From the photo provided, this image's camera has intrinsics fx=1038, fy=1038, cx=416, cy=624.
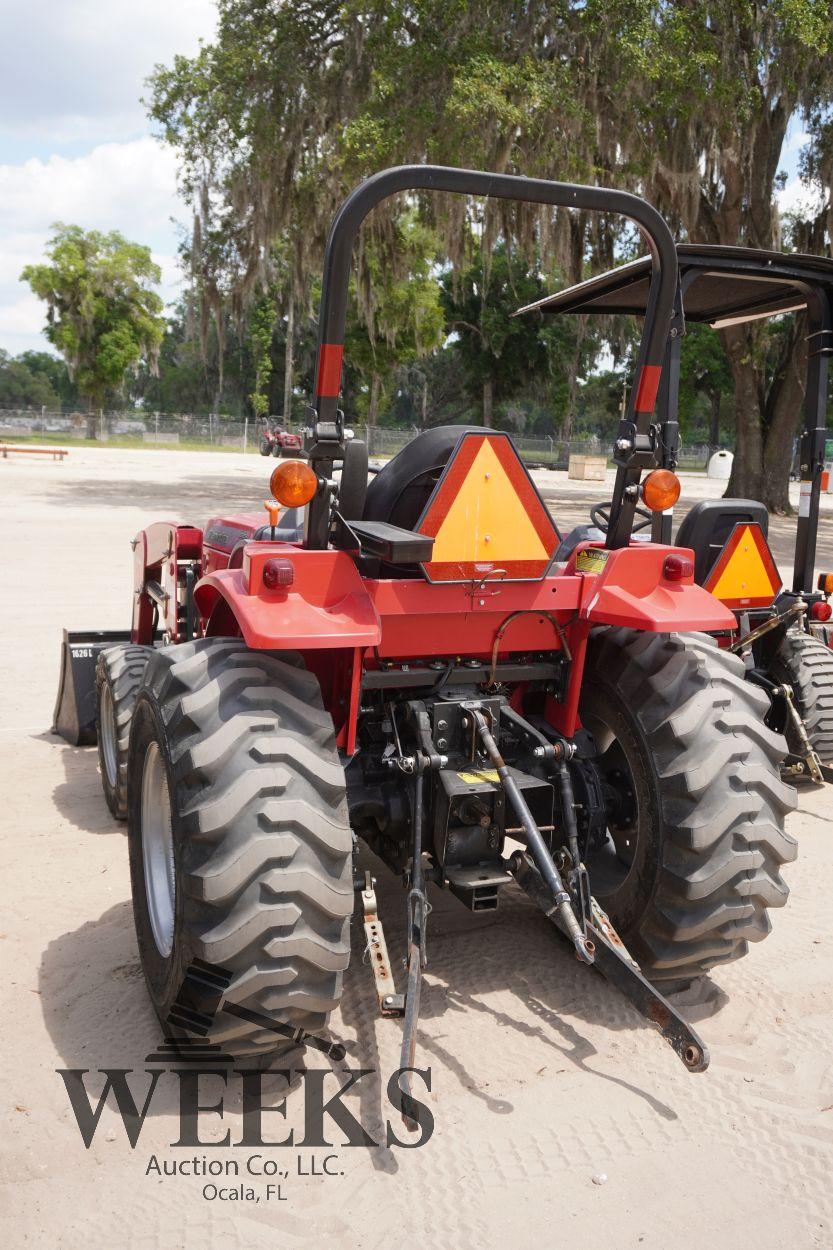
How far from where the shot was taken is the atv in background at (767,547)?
5.45 meters

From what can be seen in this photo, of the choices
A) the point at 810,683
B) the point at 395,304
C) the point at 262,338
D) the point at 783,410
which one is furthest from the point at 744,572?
the point at 262,338

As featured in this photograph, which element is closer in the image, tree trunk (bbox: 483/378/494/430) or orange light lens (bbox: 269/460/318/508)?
orange light lens (bbox: 269/460/318/508)

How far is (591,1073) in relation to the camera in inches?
119

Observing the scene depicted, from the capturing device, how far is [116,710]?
4.79m

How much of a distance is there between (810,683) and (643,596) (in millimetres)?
2793

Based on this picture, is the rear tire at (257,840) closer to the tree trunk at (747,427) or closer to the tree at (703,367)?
the tree trunk at (747,427)

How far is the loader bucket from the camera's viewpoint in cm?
576

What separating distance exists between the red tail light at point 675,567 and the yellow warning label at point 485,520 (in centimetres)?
50

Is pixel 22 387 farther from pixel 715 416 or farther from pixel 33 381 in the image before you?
pixel 715 416

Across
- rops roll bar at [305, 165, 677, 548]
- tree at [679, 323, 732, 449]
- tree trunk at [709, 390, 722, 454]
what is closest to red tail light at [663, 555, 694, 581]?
rops roll bar at [305, 165, 677, 548]

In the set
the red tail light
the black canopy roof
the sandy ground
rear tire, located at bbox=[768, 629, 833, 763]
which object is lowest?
the sandy ground

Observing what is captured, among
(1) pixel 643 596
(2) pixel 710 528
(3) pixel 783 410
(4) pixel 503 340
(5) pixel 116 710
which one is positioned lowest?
(5) pixel 116 710

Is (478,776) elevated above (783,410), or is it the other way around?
(783,410)

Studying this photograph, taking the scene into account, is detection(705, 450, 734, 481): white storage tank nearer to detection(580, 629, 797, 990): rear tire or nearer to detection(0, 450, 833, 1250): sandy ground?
detection(0, 450, 833, 1250): sandy ground
